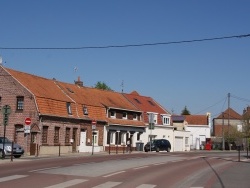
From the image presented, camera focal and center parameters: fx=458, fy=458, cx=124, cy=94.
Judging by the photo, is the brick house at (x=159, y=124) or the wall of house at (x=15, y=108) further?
the brick house at (x=159, y=124)

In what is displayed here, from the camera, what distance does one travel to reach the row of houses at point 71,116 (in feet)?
137

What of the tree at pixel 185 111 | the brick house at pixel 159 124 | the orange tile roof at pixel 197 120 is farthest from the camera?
the tree at pixel 185 111

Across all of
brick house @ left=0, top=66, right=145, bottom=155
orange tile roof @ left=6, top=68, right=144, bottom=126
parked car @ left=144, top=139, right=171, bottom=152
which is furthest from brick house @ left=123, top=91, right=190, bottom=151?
brick house @ left=0, top=66, right=145, bottom=155

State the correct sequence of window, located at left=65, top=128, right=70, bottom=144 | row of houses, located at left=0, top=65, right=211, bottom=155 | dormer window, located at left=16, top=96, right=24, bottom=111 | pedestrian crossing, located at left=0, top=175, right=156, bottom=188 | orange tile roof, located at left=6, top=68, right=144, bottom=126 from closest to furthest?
1. pedestrian crossing, located at left=0, top=175, right=156, bottom=188
2. row of houses, located at left=0, top=65, right=211, bottom=155
3. dormer window, located at left=16, top=96, right=24, bottom=111
4. orange tile roof, located at left=6, top=68, right=144, bottom=126
5. window, located at left=65, top=128, right=70, bottom=144

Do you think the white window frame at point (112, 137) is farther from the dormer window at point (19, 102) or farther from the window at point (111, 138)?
the dormer window at point (19, 102)

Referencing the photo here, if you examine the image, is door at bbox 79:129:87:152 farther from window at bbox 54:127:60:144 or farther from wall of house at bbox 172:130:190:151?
wall of house at bbox 172:130:190:151

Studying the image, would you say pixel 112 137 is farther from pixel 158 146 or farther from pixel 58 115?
pixel 58 115

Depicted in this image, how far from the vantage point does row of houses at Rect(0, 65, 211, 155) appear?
41625 mm

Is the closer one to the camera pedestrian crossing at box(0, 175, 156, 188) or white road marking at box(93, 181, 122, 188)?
pedestrian crossing at box(0, 175, 156, 188)

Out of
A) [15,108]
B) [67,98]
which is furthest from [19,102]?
[67,98]

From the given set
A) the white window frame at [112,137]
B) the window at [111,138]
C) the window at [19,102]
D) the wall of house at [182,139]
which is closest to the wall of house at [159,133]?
the wall of house at [182,139]

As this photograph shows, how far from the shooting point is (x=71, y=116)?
151 ft

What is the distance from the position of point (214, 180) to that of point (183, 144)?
163 ft

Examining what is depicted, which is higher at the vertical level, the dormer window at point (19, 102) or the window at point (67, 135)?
the dormer window at point (19, 102)
